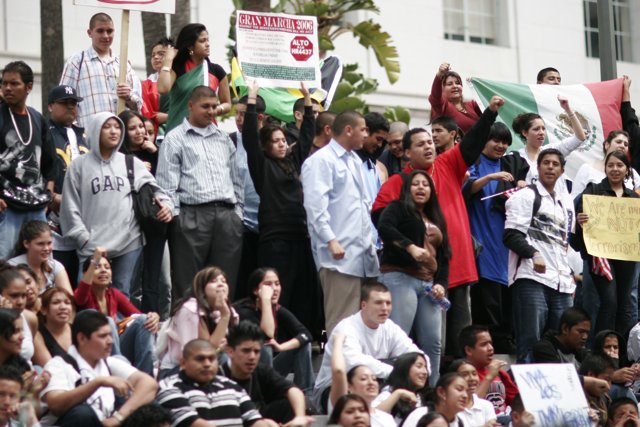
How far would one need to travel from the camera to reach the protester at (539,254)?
14172mm

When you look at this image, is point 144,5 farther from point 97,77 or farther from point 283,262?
point 283,262

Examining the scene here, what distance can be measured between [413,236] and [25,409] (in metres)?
4.10

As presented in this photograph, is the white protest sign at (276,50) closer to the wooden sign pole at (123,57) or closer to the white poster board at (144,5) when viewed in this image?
the white poster board at (144,5)

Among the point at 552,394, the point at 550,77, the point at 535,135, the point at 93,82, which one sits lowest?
the point at 552,394

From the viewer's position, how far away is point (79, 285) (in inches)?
486

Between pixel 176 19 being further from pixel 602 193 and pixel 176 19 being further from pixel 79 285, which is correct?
pixel 79 285

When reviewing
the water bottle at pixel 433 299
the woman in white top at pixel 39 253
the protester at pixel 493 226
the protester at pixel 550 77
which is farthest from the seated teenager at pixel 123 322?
the protester at pixel 550 77

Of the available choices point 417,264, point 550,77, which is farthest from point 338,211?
point 550,77

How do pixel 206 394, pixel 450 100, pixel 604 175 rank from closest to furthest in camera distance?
pixel 206 394 → pixel 450 100 → pixel 604 175

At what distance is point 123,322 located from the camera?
40.7ft

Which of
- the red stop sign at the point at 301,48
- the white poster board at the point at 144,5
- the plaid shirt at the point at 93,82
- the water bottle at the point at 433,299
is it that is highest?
the white poster board at the point at 144,5

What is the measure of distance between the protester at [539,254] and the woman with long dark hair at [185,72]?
289cm

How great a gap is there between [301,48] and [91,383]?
5609 mm

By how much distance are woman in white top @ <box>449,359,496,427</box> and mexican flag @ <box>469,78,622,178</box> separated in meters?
4.77
